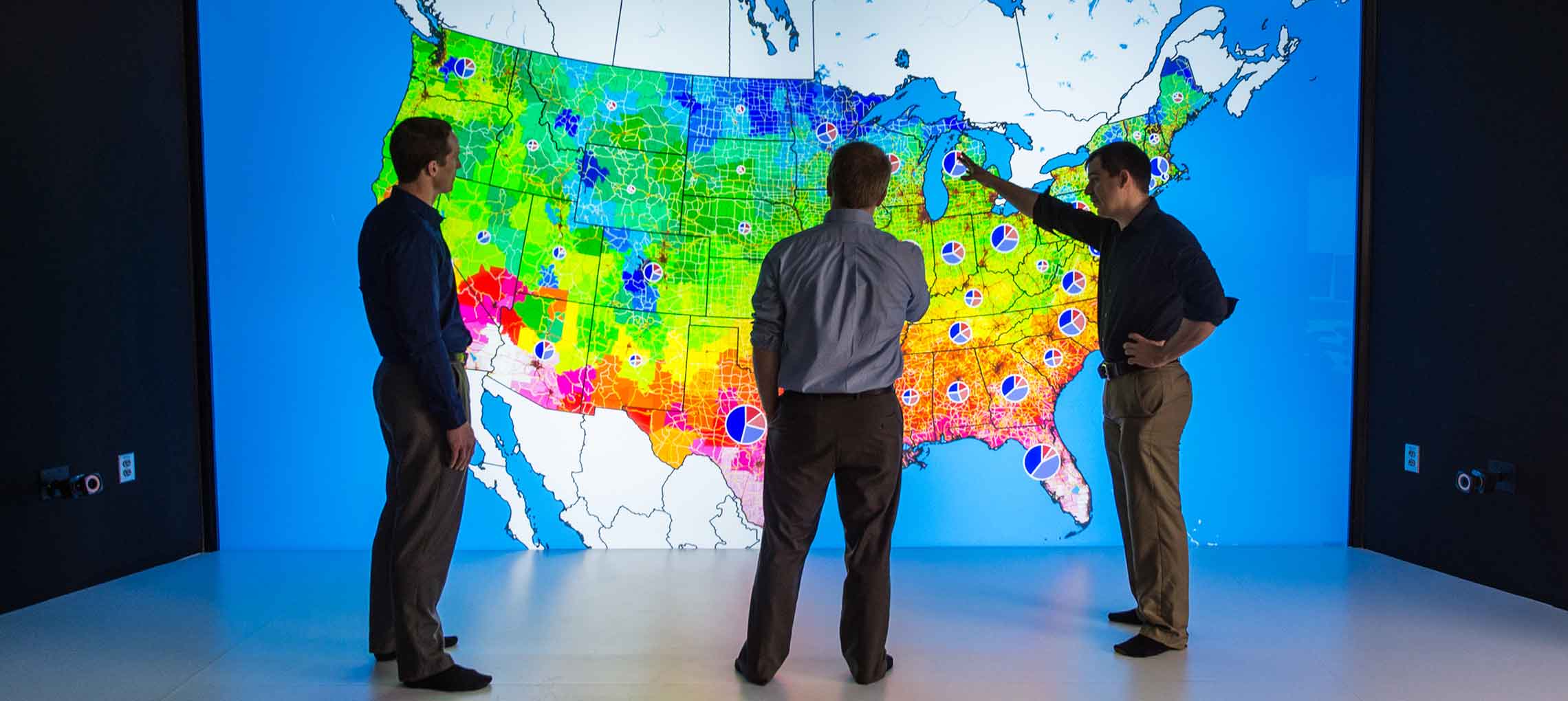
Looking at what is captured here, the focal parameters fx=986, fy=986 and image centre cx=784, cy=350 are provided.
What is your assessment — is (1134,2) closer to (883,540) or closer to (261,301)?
(883,540)

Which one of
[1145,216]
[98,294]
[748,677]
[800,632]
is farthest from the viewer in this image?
[98,294]

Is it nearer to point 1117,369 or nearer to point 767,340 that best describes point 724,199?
point 767,340

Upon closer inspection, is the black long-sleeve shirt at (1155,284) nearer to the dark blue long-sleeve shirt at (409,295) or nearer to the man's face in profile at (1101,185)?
the man's face in profile at (1101,185)

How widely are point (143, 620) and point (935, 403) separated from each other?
268 centimetres

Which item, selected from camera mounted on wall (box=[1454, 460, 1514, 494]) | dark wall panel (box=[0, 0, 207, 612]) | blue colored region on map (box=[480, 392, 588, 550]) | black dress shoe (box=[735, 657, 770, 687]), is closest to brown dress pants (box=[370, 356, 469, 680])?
black dress shoe (box=[735, 657, 770, 687])

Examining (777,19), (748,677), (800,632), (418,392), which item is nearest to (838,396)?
(748,677)

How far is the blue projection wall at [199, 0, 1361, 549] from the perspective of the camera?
12.0 ft

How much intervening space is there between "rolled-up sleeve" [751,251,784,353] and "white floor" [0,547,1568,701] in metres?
0.84

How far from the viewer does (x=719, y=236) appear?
12.2 ft

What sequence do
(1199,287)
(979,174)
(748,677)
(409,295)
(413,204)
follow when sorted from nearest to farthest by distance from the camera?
1. (409,295)
2. (413,204)
3. (748,677)
4. (1199,287)
5. (979,174)

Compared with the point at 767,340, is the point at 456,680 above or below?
below

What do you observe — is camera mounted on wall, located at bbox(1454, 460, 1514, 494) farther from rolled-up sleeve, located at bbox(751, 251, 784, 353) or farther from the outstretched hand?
rolled-up sleeve, located at bbox(751, 251, 784, 353)

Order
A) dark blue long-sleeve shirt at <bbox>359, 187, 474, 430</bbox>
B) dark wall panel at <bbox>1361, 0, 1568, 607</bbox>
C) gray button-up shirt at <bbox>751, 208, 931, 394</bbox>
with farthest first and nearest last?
dark wall panel at <bbox>1361, 0, 1568, 607</bbox> → gray button-up shirt at <bbox>751, 208, 931, 394</bbox> → dark blue long-sleeve shirt at <bbox>359, 187, 474, 430</bbox>

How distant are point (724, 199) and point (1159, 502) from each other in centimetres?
189
